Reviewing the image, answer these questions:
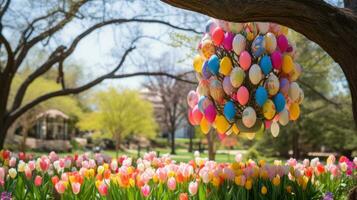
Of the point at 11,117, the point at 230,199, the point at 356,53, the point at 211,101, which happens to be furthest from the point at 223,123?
the point at 11,117

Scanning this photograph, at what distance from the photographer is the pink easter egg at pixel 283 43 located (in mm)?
6137

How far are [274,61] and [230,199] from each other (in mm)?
1883

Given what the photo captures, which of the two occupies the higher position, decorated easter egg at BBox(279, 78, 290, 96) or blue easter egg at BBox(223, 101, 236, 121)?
decorated easter egg at BBox(279, 78, 290, 96)

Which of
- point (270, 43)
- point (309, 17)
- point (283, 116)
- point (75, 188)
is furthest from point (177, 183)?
point (309, 17)

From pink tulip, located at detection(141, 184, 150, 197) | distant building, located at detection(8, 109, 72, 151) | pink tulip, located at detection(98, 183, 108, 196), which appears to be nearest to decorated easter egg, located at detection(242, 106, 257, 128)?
pink tulip, located at detection(141, 184, 150, 197)

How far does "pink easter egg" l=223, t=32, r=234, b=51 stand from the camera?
238 inches

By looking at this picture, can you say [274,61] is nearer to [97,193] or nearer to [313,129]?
[97,193]

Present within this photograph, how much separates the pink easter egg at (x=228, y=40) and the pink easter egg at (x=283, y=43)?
603 mm

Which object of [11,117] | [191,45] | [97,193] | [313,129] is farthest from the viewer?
[313,129]

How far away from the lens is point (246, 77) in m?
5.95

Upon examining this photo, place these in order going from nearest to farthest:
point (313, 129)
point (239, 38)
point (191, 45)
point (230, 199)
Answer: point (230, 199) → point (239, 38) → point (191, 45) → point (313, 129)

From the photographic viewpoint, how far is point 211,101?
6211 mm

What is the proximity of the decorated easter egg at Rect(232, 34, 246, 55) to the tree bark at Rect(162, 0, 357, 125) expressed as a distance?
1.53m

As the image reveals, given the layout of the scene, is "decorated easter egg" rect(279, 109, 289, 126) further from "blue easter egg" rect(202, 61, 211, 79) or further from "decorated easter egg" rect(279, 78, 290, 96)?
"blue easter egg" rect(202, 61, 211, 79)
